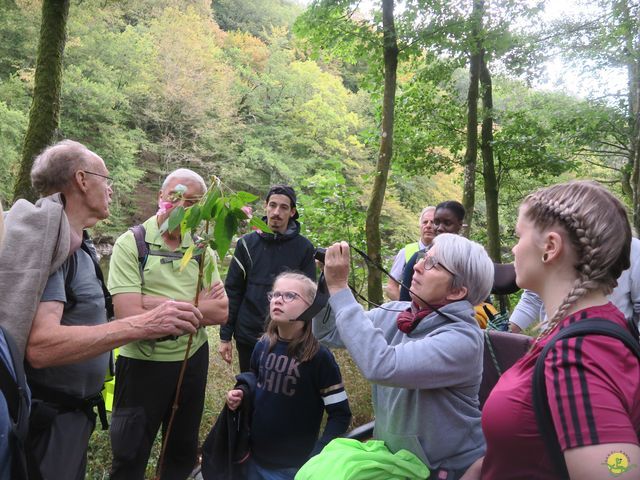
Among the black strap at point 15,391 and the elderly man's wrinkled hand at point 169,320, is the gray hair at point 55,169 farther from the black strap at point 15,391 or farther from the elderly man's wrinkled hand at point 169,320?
the black strap at point 15,391

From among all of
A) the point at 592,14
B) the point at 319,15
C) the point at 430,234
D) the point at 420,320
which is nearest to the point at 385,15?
the point at 319,15

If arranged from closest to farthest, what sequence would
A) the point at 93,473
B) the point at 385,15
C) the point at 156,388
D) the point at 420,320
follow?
the point at 420,320, the point at 156,388, the point at 93,473, the point at 385,15

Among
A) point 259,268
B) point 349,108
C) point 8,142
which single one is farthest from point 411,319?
point 349,108

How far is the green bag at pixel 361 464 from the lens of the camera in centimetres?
141

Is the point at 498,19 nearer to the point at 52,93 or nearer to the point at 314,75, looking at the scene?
the point at 52,93

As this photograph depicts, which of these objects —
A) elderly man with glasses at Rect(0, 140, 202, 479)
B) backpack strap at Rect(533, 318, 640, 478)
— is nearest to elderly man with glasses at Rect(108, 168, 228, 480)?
elderly man with glasses at Rect(0, 140, 202, 479)

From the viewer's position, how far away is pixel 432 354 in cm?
152

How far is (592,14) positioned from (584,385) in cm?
1169

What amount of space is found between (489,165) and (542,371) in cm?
916

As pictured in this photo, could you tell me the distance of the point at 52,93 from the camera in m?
4.05

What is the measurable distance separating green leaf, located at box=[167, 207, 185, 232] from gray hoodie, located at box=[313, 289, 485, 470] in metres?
0.65

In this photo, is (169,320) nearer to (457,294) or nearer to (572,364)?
(457,294)

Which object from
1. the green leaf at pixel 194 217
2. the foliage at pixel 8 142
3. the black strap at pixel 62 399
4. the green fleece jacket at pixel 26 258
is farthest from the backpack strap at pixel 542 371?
the foliage at pixel 8 142

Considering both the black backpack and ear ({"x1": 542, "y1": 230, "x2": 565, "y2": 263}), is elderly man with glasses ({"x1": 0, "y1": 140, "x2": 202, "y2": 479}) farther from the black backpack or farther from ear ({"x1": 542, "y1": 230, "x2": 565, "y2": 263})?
ear ({"x1": 542, "y1": 230, "x2": 565, "y2": 263})
